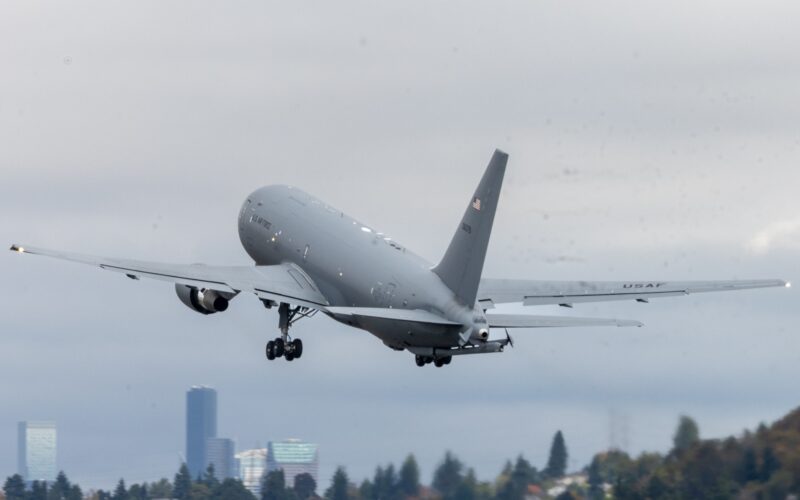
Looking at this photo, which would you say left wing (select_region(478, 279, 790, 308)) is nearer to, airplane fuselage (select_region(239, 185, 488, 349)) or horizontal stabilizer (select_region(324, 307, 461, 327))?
airplane fuselage (select_region(239, 185, 488, 349))

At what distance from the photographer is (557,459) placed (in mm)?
108000

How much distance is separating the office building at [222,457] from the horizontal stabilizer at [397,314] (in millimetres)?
34572

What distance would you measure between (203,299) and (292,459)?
30.6 metres

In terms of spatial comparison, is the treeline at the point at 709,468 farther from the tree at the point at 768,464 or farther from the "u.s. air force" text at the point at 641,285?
the "u.s. air force" text at the point at 641,285

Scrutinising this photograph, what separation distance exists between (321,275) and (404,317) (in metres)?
11.2

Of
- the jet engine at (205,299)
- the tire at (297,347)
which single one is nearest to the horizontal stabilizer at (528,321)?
the tire at (297,347)

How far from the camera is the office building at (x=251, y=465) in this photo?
132 metres

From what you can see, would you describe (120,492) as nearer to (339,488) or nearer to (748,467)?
(339,488)

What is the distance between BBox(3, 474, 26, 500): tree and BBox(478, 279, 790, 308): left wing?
1379 inches

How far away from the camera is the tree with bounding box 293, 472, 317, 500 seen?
118 metres

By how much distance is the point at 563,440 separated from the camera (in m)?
108

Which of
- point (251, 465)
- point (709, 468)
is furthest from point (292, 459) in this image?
point (709, 468)

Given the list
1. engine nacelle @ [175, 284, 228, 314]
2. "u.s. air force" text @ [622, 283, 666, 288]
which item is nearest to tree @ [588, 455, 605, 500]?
"u.s. air force" text @ [622, 283, 666, 288]

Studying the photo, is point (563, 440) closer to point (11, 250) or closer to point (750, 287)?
point (750, 287)
